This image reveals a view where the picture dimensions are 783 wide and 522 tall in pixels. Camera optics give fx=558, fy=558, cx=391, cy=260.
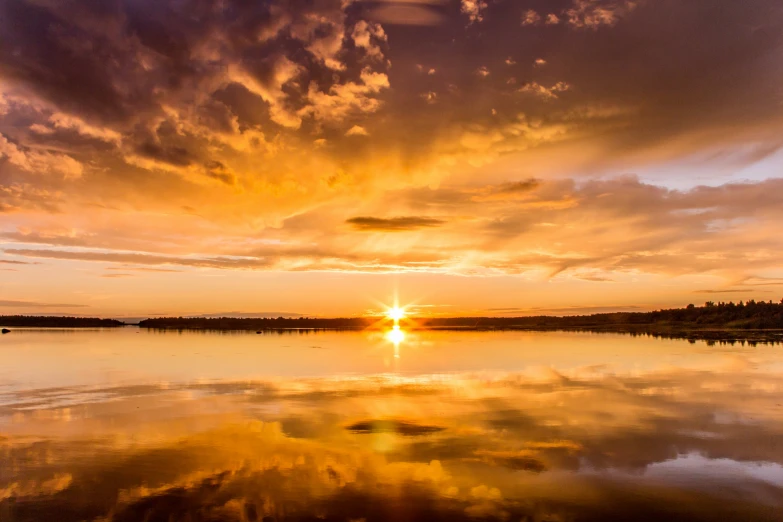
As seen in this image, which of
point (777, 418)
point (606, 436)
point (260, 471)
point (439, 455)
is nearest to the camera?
point (260, 471)

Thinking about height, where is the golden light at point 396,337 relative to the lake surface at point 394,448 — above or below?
above

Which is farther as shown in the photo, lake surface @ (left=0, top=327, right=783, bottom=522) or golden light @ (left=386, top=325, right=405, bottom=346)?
golden light @ (left=386, top=325, right=405, bottom=346)

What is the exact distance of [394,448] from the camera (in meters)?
18.2

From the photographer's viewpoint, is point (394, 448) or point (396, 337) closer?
point (394, 448)

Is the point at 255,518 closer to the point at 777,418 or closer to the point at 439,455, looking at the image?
the point at 439,455

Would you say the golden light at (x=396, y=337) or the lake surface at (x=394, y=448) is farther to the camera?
the golden light at (x=396, y=337)

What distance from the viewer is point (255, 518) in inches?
484

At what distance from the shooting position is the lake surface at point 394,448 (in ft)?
42.8

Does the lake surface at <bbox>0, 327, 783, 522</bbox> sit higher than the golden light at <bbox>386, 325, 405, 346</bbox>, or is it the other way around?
the golden light at <bbox>386, 325, 405, 346</bbox>

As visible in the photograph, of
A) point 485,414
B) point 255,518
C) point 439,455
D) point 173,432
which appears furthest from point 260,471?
point 485,414

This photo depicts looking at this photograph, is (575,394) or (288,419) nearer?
(288,419)

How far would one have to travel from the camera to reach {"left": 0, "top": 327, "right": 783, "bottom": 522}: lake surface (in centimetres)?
1305

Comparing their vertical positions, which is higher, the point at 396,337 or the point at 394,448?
the point at 396,337

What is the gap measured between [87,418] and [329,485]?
1425cm
